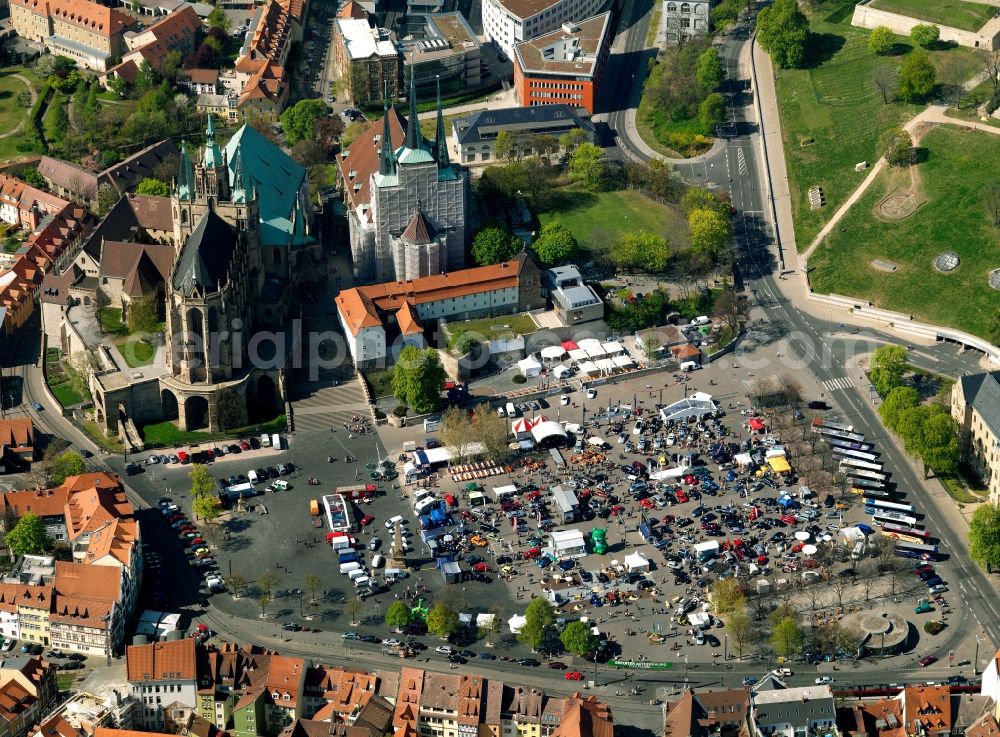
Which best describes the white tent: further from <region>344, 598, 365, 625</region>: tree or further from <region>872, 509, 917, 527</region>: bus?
<region>344, 598, 365, 625</region>: tree

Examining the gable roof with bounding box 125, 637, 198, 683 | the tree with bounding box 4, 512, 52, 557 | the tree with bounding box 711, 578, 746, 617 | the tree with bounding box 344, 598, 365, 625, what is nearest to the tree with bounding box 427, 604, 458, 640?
the tree with bounding box 344, 598, 365, 625

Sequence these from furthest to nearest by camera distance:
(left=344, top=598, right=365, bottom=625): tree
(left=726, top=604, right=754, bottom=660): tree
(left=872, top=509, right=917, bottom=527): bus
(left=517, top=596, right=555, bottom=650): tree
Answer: (left=872, top=509, right=917, bottom=527): bus, (left=344, top=598, right=365, bottom=625): tree, (left=726, top=604, right=754, bottom=660): tree, (left=517, top=596, right=555, bottom=650): tree

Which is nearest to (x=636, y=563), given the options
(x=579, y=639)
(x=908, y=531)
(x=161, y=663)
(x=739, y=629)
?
(x=739, y=629)

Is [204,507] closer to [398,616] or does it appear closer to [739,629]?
[398,616]

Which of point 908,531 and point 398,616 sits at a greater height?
point 908,531

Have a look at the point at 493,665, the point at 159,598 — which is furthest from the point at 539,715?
the point at 159,598
